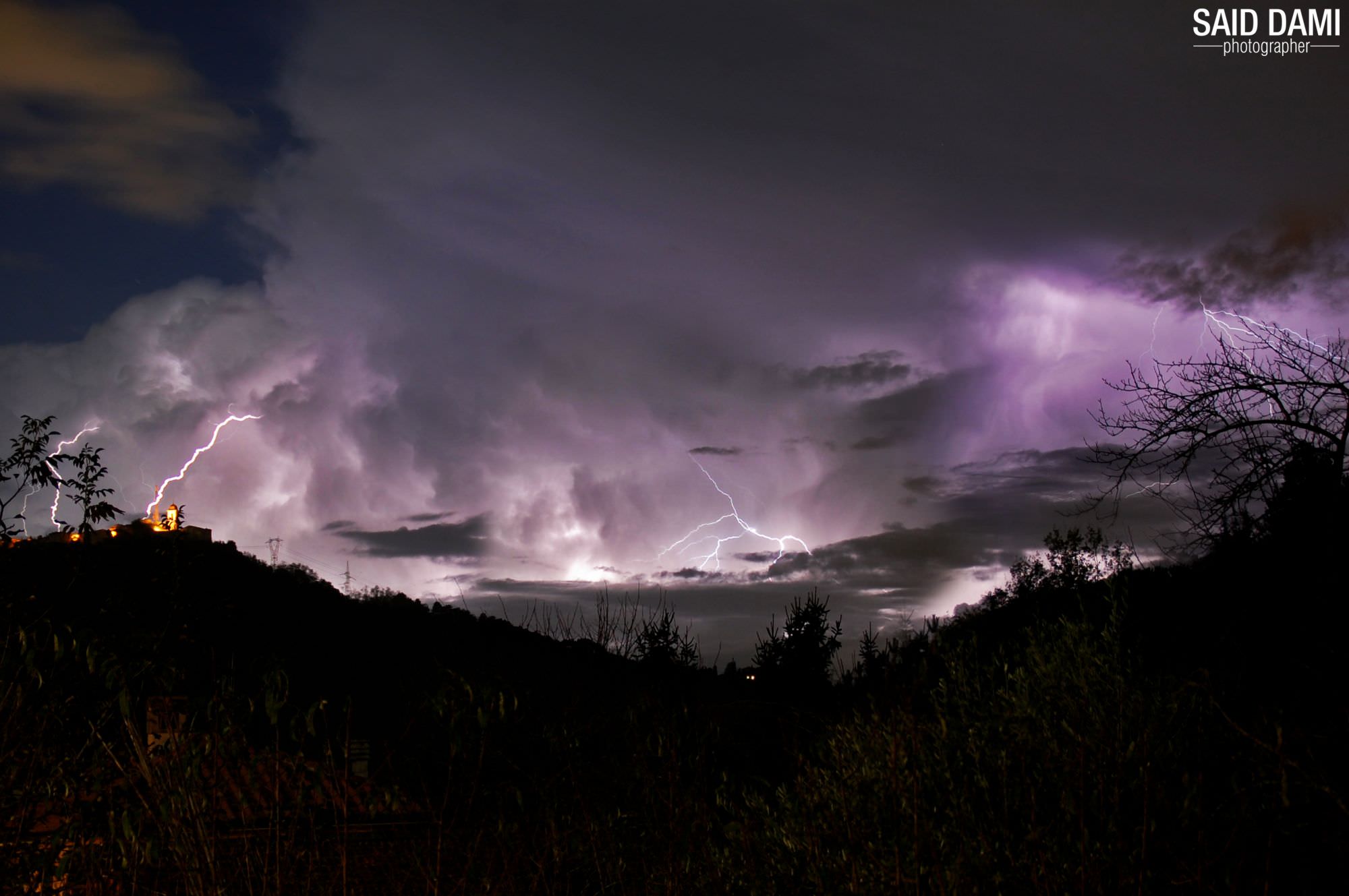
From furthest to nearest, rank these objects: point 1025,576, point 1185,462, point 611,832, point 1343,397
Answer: point 1025,576
point 1185,462
point 1343,397
point 611,832

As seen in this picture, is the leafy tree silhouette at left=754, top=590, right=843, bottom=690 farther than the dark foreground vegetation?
Yes

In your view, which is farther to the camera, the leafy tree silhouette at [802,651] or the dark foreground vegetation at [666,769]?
the leafy tree silhouette at [802,651]

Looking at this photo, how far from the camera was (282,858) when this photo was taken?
13.9 ft

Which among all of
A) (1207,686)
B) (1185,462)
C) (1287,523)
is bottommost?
(1207,686)

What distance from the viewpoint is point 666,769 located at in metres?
5.47

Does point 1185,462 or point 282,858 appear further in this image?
point 1185,462

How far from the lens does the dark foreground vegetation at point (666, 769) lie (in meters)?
3.94

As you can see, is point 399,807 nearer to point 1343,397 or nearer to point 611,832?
point 611,832

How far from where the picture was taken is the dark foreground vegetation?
3.94 m

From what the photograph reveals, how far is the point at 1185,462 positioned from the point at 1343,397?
51.2 inches

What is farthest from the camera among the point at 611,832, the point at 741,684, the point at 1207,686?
the point at 741,684

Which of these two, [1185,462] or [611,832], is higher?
[1185,462]

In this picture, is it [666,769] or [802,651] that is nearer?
[666,769]

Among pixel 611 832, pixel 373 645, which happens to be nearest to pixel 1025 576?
pixel 373 645
